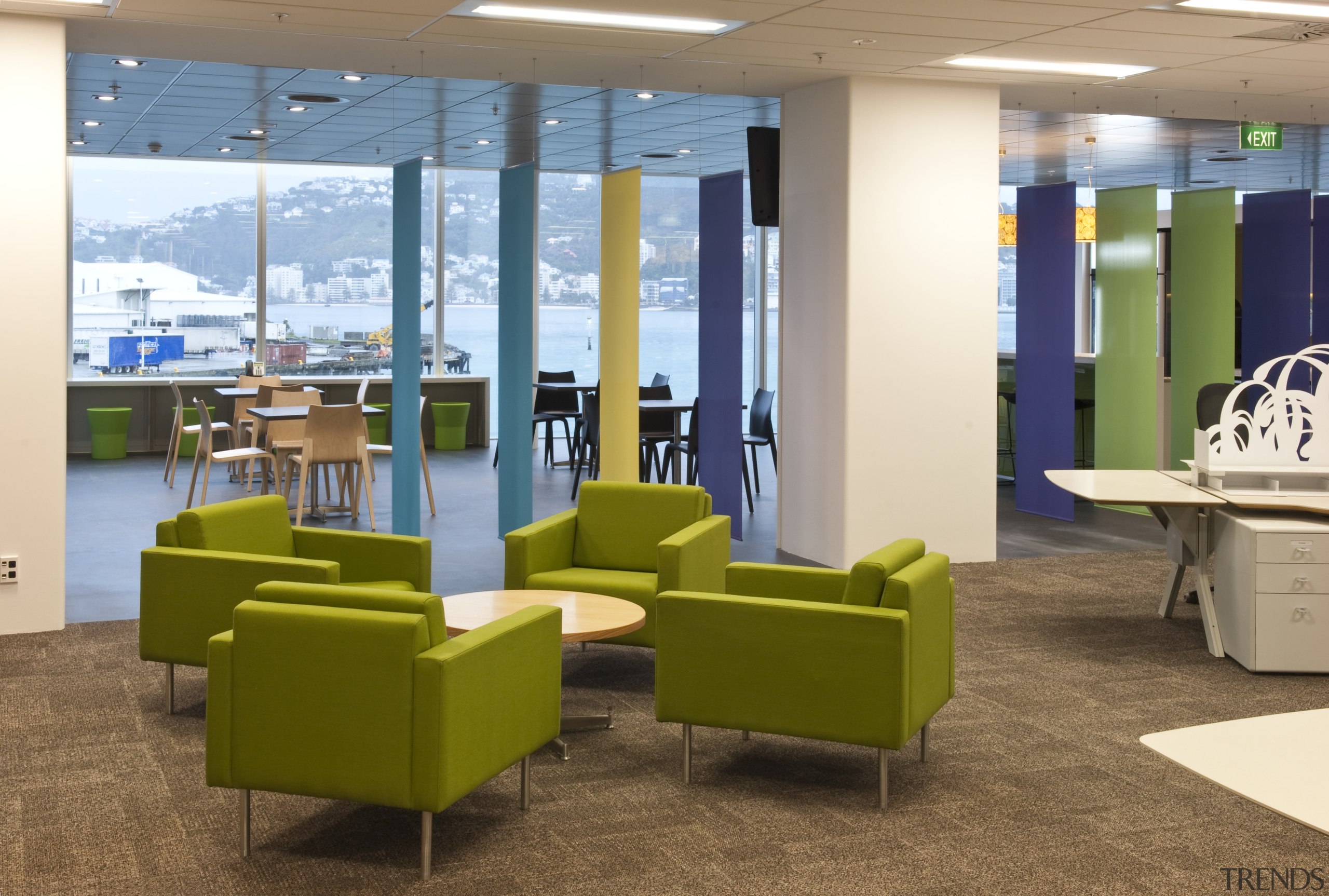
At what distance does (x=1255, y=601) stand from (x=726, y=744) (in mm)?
2855

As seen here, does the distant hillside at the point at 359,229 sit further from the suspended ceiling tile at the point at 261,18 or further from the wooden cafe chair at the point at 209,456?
the suspended ceiling tile at the point at 261,18

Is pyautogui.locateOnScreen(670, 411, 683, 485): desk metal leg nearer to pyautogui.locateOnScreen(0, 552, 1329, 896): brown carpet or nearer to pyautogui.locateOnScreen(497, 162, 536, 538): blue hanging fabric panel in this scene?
pyautogui.locateOnScreen(497, 162, 536, 538): blue hanging fabric panel

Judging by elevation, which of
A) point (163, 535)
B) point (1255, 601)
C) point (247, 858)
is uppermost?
point (163, 535)

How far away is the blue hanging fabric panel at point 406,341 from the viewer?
27.5 feet

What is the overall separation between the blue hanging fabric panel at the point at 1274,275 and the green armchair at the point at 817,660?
8269mm

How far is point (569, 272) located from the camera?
53.0 feet

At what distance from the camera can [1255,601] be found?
614 centimetres

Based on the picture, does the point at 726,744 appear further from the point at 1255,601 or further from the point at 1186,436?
the point at 1186,436

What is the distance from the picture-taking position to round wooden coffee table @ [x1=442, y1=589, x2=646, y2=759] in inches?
195

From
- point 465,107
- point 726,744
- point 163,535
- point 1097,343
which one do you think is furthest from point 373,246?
point 726,744

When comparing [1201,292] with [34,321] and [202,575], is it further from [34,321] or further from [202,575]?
[34,321]

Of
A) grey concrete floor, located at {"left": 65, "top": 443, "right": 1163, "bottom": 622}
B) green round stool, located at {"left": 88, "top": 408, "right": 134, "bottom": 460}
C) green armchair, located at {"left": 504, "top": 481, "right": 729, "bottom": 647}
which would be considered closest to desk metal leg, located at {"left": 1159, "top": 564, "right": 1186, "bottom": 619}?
grey concrete floor, located at {"left": 65, "top": 443, "right": 1163, "bottom": 622}

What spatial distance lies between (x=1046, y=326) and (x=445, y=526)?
5064mm

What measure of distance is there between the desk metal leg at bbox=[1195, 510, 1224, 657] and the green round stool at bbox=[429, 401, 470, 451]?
1010 centimetres
